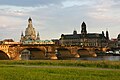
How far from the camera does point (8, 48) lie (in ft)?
260

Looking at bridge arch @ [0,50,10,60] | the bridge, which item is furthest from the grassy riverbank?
→ the bridge

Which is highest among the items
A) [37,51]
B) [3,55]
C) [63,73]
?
[37,51]

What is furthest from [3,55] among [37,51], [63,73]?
[63,73]

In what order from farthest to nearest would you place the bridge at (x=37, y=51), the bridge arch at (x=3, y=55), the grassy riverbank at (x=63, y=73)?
the bridge at (x=37, y=51)
the bridge arch at (x=3, y=55)
the grassy riverbank at (x=63, y=73)

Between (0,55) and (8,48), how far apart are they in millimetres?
4457

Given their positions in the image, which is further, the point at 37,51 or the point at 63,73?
the point at 37,51

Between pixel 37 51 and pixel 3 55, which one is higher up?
pixel 37 51

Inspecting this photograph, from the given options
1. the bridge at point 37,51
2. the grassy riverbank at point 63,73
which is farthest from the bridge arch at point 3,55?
the grassy riverbank at point 63,73

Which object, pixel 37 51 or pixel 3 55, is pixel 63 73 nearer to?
pixel 3 55

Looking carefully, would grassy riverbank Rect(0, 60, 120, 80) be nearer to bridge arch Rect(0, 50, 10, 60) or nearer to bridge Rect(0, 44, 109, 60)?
bridge arch Rect(0, 50, 10, 60)

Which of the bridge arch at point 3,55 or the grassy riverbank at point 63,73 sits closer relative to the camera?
the grassy riverbank at point 63,73

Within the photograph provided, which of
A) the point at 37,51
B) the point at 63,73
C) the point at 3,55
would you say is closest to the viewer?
the point at 63,73

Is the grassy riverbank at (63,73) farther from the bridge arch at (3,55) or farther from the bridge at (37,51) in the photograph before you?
the bridge at (37,51)

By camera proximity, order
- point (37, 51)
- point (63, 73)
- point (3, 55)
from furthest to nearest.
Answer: point (37, 51) < point (3, 55) < point (63, 73)
